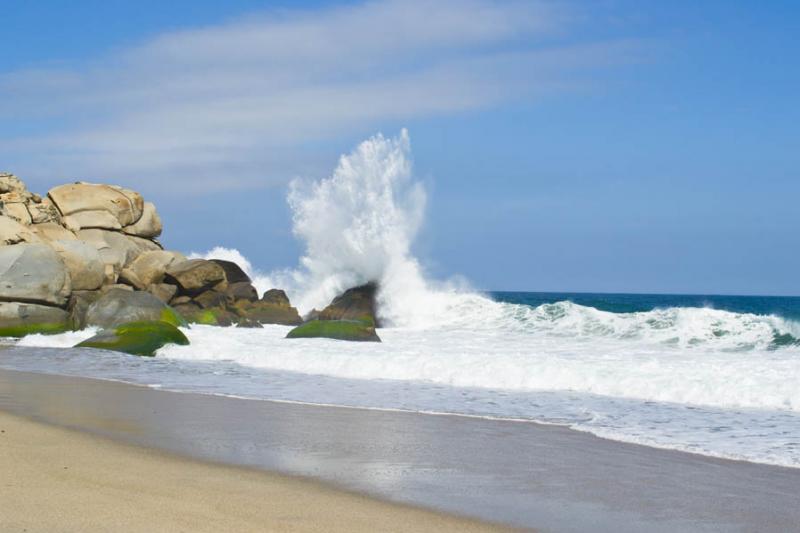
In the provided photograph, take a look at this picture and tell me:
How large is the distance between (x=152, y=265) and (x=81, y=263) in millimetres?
3456

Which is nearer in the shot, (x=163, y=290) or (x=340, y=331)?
(x=340, y=331)

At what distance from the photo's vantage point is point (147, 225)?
31328 mm

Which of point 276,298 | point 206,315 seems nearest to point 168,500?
point 206,315

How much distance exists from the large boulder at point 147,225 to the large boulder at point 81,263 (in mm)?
5265

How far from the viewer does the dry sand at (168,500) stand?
5.31 metres

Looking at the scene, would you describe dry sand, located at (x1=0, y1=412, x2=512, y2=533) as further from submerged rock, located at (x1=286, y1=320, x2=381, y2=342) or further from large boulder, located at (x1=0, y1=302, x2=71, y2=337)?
large boulder, located at (x1=0, y1=302, x2=71, y2=337)

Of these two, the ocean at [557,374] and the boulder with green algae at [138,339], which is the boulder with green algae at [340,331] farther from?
the boulder with green algae at [138,339]

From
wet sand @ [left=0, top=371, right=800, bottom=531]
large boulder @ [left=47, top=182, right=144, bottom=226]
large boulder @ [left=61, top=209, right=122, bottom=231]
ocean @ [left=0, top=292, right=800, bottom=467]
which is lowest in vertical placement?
wet sand @ [left=0, top=371, right=800, bottom=531]

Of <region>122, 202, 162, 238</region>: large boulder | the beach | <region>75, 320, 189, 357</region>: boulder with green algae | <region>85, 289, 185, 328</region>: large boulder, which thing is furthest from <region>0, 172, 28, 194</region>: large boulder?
the beach

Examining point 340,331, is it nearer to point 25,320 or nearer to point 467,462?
point 25,320

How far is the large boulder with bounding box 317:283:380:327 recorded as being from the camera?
29469mm

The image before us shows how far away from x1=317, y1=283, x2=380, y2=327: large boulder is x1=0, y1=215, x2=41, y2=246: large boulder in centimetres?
900

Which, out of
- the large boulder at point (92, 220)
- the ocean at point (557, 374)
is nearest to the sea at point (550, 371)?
the ocean at point (557, 374)

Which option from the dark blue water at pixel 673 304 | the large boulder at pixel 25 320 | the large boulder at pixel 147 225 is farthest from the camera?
the dark blue water at pixel 673 304
